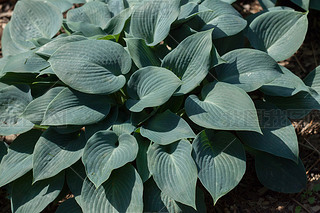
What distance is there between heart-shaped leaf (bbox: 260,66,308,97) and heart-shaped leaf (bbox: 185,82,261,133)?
39 cm

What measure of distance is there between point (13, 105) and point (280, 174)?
6.14ft

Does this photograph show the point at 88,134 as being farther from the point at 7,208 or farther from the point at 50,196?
the point at 7,208

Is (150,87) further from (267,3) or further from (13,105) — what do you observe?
(267,3)

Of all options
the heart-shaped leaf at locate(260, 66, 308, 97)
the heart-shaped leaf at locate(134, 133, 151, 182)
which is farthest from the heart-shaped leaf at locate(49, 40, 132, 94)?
the heart-shaped leaf at locate(260, 66, 308, 97)

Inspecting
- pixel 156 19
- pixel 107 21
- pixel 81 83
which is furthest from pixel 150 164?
pixel 107 21

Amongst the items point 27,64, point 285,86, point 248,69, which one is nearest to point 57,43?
point 27,64

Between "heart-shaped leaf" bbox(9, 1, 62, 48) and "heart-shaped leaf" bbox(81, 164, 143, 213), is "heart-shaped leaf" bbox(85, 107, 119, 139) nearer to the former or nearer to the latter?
"heart-shaped leaf" bbox(81, 164, 143, 213)

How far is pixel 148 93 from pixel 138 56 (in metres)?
0.28

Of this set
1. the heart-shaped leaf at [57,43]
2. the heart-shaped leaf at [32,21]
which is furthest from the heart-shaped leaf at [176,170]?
the heart-shaped leaf at [32,21]

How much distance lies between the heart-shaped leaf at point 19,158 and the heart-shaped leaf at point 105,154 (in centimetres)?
47

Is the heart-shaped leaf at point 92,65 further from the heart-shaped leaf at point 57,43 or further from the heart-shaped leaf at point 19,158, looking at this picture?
the heart-shaped leaf at point 19,158

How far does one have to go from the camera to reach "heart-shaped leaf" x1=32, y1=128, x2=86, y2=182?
88.7 inches

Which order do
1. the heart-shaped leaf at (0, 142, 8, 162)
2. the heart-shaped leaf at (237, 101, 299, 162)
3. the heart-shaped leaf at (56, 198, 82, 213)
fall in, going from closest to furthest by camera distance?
the heart-shaped leaf at (237, 101, 299, 162), the heart-shaped leaf at (56, 198, 82, 213), the heart-shaped leaf at (0, 142, 8, 162)

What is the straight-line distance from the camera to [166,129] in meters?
2.28
